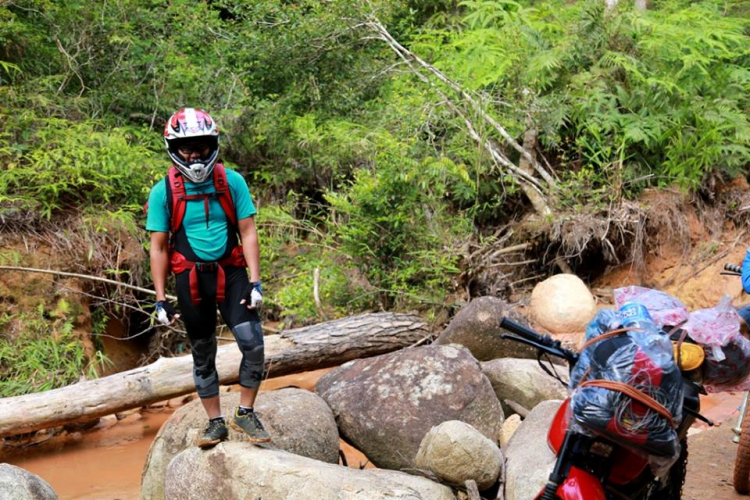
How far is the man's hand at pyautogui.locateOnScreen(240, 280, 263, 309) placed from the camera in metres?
4.53

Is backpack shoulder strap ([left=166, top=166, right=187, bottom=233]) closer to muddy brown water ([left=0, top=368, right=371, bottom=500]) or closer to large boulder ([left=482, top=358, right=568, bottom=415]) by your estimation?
muddy brown water ([left=0, top=368, right=371, bottom=500])


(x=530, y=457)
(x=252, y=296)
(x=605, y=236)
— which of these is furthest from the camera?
(x=605, y=236)

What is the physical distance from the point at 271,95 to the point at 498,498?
26.1ft

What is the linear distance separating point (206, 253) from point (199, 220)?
202 millimetres

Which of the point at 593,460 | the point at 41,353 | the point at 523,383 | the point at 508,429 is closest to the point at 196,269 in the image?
the point at 593,460

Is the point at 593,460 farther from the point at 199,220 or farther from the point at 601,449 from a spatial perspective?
the point at 199,220

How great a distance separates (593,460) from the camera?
282cm

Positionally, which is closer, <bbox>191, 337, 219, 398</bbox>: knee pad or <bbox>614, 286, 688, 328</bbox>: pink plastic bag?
<bbox>614, 286, 688, 328</bbox>: pink plastic bag

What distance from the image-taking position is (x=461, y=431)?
196 inches

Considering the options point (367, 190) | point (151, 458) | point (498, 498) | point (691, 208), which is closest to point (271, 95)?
point (367, 190)

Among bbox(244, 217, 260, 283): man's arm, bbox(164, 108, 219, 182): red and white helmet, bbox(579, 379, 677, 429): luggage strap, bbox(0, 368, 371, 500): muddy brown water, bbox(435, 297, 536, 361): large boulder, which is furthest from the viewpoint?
bbox(435, 297, 536, 361): large boulder

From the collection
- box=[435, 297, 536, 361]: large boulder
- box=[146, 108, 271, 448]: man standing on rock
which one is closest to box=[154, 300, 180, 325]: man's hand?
box=[146, 108, 271, 448]: man standing on rock

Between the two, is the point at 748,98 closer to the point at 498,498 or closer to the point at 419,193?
the point at 419,193

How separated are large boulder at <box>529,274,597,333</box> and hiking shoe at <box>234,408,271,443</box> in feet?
16.5
